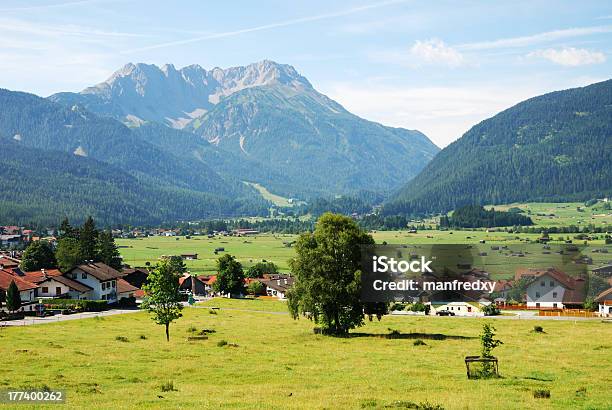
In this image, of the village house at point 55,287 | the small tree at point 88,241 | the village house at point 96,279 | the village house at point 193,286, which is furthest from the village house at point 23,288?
the village house at point 193,286

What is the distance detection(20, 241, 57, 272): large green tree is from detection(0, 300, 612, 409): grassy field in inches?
2410

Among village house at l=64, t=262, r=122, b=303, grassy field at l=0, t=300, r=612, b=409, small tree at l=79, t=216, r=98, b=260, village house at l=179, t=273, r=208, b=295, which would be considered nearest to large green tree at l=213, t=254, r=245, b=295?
village house at l=179, t=273, r=208, b=295

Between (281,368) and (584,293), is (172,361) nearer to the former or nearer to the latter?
(281,368)

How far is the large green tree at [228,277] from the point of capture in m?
126

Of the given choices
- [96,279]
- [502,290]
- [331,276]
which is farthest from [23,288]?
[502,290]

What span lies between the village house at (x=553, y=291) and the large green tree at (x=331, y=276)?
193ft

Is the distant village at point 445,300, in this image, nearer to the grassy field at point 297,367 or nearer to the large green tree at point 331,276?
the grassy field at point 297,367

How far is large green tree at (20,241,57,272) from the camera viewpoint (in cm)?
12475

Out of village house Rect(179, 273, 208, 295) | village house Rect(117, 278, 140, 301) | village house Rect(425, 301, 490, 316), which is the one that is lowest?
village house Rect(425, 301, 490, 316)

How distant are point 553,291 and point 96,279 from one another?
73372mm

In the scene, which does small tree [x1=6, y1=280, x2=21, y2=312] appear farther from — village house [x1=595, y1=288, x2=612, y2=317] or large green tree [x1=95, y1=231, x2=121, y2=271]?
village house [x1=595, y1=288, x2=612, y2=317]

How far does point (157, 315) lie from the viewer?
58438 mm

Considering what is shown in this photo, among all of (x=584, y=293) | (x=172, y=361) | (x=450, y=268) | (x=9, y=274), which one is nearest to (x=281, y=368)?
(x=172, y=361)

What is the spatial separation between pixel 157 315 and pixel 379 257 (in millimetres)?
20136
